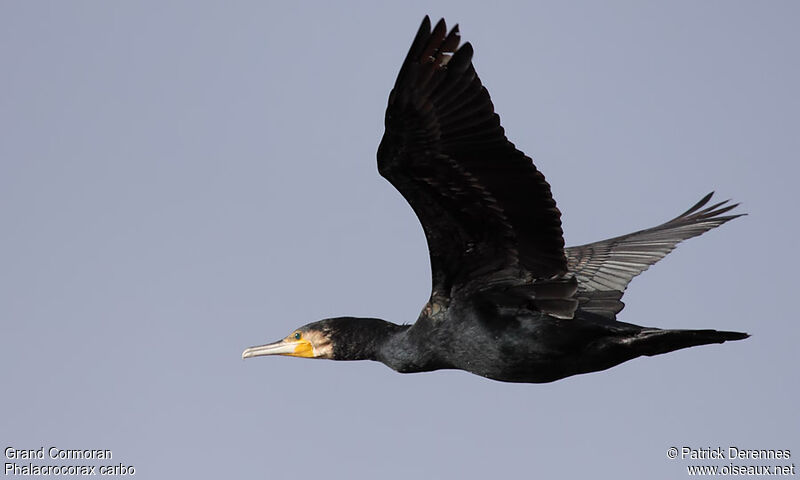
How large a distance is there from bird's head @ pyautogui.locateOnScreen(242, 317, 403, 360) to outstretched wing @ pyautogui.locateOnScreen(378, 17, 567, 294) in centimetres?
91

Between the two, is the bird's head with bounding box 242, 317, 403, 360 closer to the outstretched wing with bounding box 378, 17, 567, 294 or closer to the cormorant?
the cormorant

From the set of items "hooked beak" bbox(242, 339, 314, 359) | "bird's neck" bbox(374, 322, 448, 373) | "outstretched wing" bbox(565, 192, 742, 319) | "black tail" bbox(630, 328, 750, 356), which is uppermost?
"outstretched wing" bbox(565, 192, 742, 319)

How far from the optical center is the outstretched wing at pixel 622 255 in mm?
11375

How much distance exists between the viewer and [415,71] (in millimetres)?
8633

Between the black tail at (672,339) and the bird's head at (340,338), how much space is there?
215cm

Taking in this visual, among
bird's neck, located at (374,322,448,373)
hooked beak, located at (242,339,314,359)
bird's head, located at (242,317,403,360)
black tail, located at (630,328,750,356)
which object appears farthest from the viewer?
hooked beak, located at (242,339,314,359)

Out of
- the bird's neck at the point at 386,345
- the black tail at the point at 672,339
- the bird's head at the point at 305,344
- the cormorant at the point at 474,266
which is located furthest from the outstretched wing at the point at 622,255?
the bird's head at the point at 305,344

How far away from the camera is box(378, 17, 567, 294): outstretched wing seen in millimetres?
8664

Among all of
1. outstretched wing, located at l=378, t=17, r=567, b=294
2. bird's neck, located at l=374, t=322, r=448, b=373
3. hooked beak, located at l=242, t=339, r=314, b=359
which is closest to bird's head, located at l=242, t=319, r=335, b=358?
hooked beak, located at l=242, t=339, r=314, b=359

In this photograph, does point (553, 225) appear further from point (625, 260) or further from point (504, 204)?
point (625, 260)

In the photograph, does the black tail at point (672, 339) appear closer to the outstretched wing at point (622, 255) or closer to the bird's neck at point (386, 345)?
the outstretched wing at point (622, 255)

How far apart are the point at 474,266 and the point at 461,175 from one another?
1080mm

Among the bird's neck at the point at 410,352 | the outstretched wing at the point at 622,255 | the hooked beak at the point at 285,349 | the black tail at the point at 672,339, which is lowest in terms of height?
the black tail at the point at 672,339

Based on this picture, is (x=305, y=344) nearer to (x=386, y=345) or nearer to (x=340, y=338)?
(x=340, y=338)
